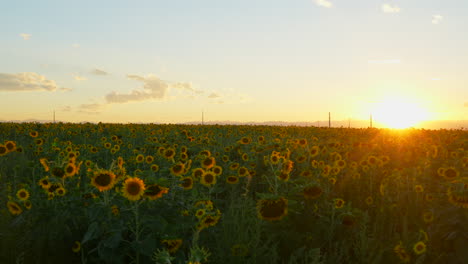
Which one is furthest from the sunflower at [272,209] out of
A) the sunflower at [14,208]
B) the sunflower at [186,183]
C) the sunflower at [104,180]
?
the sunflower at [14,208]

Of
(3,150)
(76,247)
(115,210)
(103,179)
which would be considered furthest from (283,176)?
(3,150)

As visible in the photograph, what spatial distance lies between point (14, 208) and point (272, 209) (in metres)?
2.38

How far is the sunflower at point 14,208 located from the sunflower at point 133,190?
4.07ft

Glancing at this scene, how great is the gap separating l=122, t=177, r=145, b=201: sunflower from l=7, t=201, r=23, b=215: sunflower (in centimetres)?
124

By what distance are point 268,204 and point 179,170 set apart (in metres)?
1.34

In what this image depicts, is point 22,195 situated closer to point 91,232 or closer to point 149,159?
point 91,232

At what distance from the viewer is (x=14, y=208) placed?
3.76 metres

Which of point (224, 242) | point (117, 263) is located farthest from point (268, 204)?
point (117, 263)

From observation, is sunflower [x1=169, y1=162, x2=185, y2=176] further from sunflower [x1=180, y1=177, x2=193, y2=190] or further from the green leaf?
the green leaf

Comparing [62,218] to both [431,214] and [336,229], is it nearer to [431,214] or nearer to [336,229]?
[336,229]

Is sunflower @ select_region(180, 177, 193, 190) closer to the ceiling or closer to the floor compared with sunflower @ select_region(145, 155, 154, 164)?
closer to the floor

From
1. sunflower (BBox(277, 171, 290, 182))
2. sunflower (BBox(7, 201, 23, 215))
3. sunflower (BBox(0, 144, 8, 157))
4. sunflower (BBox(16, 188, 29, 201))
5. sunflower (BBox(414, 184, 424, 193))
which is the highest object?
sunflower (BBox(0, 144, 8, 157))

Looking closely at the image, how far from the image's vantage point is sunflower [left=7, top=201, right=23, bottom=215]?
372cm

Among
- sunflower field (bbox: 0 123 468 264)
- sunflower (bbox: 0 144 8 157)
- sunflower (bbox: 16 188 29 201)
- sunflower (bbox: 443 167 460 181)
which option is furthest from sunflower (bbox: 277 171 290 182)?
sunflower (bbox: 0 144 8 157)
